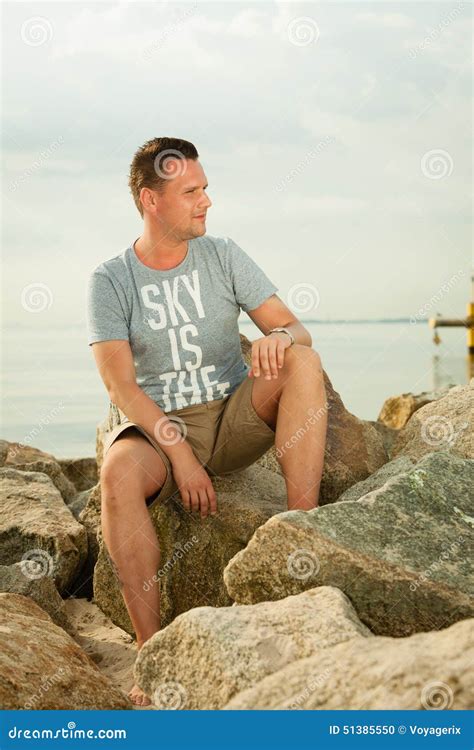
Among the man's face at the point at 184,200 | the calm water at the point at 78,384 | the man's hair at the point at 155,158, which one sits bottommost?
the calm water at the point at 78,384

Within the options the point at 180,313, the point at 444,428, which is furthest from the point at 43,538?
the point at 444,428

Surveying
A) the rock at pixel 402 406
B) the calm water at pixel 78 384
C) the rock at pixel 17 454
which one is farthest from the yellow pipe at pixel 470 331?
the rock at pixel 17 454

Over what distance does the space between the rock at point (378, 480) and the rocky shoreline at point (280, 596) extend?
0.01m

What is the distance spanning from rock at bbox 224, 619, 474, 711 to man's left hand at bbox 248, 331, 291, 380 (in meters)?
1.50

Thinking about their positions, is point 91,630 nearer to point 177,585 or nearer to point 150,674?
point 177,585

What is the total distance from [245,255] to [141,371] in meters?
0.76

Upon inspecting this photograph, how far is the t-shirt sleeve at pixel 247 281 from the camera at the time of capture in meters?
4.42

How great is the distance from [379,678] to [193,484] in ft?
5.57

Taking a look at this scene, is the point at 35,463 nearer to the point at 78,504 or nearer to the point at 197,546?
the point at 78,504

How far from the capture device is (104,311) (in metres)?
4.26

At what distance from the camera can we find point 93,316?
4.27 meters

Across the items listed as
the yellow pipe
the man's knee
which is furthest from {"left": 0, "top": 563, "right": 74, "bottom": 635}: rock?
the yellow pipe

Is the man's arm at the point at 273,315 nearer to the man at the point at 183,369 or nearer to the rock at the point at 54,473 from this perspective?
the man at the point at 183,369

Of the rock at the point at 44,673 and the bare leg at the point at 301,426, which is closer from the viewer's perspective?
the rock at the point at 44,673
